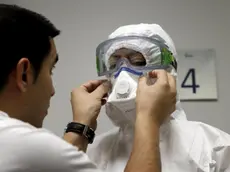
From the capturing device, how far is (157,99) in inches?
40.5

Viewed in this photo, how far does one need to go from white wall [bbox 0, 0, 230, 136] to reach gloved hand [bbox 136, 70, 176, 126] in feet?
2.54

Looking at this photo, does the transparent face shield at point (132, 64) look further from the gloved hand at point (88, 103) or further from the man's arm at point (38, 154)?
the man's arm at point (38, 154)

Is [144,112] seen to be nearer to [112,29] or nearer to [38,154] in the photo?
[38,154]

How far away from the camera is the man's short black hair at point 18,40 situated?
88 cm

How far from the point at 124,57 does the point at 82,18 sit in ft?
2.52

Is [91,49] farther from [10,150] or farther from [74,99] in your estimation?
[10,150]

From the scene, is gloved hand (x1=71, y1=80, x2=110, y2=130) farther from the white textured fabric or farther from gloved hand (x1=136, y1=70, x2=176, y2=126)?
the white textured fabric

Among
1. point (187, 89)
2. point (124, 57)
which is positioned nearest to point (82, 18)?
point (187, 89)

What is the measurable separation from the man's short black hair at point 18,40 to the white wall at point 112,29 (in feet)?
3.10

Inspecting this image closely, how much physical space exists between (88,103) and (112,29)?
75 centimetres

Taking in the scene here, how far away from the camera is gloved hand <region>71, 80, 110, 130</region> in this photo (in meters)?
1.25

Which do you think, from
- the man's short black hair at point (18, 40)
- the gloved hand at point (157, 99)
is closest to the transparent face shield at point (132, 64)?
the gloved hand at point (157, 99)

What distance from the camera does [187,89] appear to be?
182 cm

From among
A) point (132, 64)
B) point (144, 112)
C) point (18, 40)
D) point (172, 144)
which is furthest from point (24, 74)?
point (172, 144)
